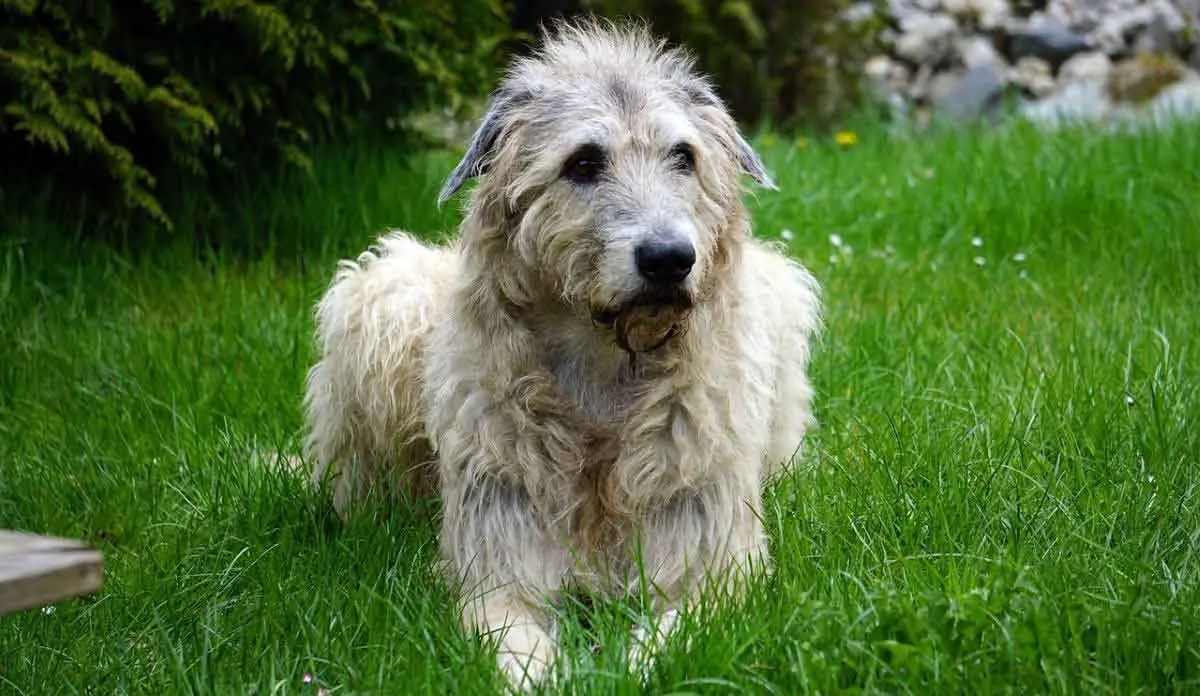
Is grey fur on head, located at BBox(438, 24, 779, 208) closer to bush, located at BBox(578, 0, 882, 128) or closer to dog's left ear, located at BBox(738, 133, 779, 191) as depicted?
dog's left ear, located at BBox(738, 133, 779, 191)

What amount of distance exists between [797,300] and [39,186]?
3472 millimetres

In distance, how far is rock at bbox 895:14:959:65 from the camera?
11805 millimetres

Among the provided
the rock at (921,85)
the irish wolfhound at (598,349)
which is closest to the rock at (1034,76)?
the rock at (921,85)

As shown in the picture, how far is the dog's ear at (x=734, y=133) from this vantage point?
3.88 metres

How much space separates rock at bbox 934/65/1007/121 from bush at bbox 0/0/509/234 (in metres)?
4.61

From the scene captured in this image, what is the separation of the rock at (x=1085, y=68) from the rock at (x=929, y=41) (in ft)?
3.01

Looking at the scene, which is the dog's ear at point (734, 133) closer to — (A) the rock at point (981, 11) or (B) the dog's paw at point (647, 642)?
(B) the dog's paw at point (647, 642)

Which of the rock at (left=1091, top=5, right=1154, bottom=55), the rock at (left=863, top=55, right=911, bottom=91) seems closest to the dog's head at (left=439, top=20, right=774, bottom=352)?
the rock at (left=863, top=55, right=911, bottom=91)

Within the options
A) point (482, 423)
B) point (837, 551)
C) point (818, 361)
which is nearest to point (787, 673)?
point (837, 551)

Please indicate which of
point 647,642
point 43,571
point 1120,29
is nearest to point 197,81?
point 647,642

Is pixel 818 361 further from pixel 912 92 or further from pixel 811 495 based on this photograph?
pixel 912 92

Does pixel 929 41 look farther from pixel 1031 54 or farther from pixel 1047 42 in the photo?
pixel 1047 42

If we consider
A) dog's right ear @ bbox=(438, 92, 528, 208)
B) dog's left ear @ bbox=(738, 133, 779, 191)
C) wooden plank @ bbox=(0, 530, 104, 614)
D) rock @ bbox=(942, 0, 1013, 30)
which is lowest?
rock @ bbox=(942, 0, 1013, 30)

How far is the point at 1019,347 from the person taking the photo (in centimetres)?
539
